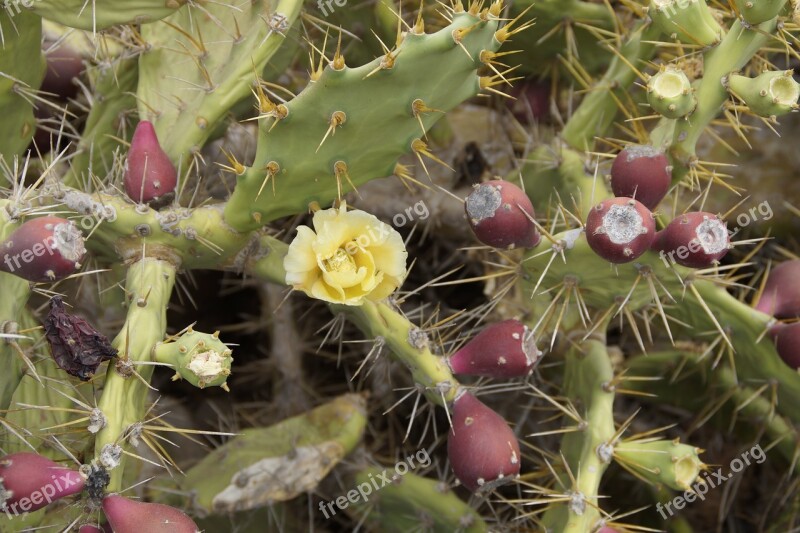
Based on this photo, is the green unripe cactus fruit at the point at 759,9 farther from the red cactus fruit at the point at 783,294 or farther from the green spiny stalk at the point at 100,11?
the green spiny stalk at the point at 100,11

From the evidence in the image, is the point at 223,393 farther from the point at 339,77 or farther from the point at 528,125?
the point at 339,77

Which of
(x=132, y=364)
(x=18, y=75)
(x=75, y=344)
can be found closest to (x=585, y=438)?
(x=132, y=364)

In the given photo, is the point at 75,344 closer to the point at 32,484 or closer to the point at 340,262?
the point at 32,484

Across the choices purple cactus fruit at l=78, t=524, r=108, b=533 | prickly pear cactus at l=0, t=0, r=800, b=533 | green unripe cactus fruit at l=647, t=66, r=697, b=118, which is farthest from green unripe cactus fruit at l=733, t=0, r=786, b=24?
purple cactus fruit at l=78, t=524, r=108, b=533

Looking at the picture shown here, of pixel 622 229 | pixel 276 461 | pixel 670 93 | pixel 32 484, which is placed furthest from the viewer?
pixel 276 461

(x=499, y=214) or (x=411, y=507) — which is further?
(x=411, y=507)

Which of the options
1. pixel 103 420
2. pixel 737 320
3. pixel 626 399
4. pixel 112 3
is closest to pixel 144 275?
pixel 103 420
